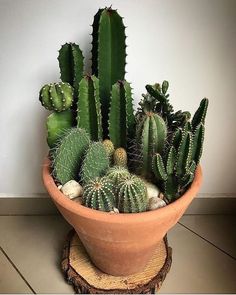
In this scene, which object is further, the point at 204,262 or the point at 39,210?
the point at 39,210

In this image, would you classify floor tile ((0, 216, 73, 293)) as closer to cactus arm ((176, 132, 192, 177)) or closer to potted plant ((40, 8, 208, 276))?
potted plant ((40, 8, 208, 276))

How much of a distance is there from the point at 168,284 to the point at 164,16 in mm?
831

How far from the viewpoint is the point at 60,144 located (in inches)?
36.1

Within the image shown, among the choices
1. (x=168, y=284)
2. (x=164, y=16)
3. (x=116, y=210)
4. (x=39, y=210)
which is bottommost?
(x=168, y=284)

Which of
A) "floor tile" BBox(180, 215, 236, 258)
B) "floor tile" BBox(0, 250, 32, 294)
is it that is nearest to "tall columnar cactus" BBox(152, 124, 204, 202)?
"floor tile" BBox(180, 215, 236, 258)

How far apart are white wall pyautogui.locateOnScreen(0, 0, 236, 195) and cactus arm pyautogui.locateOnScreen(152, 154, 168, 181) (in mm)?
390

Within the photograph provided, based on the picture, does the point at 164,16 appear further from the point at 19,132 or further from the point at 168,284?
the point at 168,284

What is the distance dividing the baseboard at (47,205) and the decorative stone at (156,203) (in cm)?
50

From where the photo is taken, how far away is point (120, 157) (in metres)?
0.97

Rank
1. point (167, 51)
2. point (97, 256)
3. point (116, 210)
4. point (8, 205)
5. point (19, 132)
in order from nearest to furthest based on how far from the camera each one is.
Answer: point (116, 210), point (97, 256), point (167, 51), point (19, 132), point (8, 205)

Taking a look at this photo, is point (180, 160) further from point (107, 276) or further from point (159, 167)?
point (107, 276)

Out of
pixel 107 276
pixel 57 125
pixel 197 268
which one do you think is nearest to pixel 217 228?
pixel 197 268

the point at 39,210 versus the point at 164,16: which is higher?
the point at 164,16

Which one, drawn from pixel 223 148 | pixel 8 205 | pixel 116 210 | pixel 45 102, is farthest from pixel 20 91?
pixel 223 148
